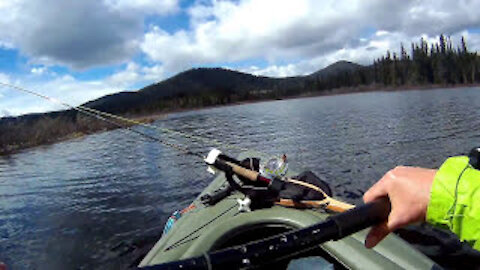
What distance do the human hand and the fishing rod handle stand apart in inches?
1.5

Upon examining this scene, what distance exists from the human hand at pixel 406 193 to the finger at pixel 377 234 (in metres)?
0.02

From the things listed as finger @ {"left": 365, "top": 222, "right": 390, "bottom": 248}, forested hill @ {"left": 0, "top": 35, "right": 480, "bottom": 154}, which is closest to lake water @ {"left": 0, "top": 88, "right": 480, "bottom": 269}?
finger @ {"left": 365, "top": 222, "right": 390, "bottom": 248}

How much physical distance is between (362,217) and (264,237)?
319cm

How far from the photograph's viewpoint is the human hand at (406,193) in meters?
1.60

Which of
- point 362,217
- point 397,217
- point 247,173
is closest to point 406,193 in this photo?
point 397,217

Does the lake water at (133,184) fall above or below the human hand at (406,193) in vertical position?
below

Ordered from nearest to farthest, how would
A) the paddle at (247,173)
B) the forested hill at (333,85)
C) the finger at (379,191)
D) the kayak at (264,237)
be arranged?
the finger at (379,191) < the kayak at (264,237) < the paddle at (247,173) < the forested hill at (333,85)

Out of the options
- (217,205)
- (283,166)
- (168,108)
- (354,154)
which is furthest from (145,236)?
(168,108)

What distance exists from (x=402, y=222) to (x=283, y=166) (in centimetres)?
371

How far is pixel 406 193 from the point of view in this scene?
1631 mm

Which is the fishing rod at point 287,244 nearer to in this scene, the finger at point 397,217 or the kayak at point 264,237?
the finger at point 397,217

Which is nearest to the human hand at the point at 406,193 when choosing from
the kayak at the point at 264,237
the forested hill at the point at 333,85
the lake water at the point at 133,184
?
the kayak at the point at 264,237

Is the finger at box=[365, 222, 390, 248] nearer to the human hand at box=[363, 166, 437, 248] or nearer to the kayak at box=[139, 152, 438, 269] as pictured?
the human hand at box=[363, 166, 437, 248]

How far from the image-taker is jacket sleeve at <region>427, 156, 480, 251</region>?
1.48 m
